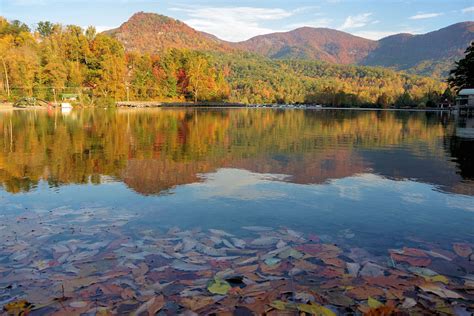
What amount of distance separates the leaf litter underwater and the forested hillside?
194 feet

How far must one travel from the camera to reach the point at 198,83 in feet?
308

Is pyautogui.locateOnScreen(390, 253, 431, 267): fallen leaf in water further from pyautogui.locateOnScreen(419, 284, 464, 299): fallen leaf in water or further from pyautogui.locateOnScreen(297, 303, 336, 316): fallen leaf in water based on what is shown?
pyautogui.locateOnScreen(297, 303, 336, 316): fallen leaf in water

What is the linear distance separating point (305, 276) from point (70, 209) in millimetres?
4531

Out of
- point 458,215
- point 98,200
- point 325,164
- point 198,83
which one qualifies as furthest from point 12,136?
point 198,83

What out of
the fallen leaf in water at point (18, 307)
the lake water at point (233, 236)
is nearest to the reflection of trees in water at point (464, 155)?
the lake water at point (233, 236)

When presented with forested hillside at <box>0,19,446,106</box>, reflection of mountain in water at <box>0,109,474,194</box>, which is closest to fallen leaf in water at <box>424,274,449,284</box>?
reflection of mountain in water at <box>0,109,474,194</box>

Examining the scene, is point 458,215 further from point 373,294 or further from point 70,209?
point 70,209

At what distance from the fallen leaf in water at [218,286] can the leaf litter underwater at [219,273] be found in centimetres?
1

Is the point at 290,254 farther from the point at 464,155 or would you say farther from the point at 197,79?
the point at 197,79

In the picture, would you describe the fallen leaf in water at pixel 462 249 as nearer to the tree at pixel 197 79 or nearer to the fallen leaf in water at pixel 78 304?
the fallen leaf in water at pixel 78 304

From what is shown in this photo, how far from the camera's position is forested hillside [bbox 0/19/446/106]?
60.2 meters

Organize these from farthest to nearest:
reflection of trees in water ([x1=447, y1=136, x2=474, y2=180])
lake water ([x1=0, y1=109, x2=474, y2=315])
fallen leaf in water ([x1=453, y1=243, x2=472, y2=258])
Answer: reflection of trees in water ([x1=447, y1=136, x2=474, y2=180]), fallen leaf in water ([x1=453, y1=243, x2=472, y2=258]), lake water ([x1=0, y1=109, x2=474, y2=315])

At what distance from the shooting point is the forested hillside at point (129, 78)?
60250mm

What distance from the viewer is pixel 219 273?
4500mm
